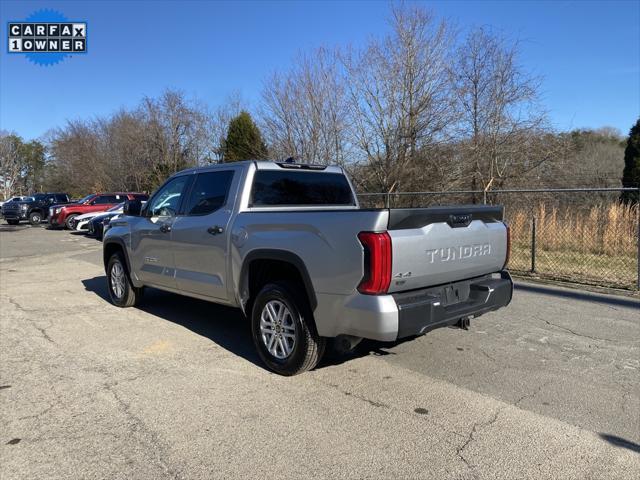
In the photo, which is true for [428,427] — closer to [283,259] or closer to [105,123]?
[283,259]

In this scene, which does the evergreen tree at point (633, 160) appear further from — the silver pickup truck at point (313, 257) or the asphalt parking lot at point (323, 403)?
the silver pickup truck at point (313, 257)

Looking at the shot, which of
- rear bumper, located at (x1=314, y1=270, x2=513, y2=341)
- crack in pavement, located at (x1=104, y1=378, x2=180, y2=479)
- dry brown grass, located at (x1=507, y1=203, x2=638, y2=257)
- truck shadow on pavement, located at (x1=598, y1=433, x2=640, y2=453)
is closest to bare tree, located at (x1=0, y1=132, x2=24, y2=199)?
dry brown grass, located at (x1=507, y1=203, x2=638, y2=257)

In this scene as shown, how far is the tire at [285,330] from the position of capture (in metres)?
4.20

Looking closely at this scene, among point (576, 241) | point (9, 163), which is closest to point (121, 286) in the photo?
point (576, 241)

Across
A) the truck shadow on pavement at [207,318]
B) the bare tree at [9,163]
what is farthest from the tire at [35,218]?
the bare tree at [9,163]

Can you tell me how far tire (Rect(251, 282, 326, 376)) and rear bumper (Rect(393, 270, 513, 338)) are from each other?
0.89 meters

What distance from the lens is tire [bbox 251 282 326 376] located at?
165 inches

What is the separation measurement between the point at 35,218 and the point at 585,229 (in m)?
31.4

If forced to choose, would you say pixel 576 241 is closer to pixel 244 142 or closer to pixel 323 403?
pixel 323 403

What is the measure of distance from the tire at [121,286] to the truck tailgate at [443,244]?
4.77 metres

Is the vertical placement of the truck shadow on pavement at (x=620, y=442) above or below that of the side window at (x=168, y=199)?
below

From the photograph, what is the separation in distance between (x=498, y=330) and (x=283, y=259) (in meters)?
3.09

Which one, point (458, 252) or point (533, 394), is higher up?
point (458, 252)

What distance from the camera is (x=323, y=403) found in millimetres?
3885
